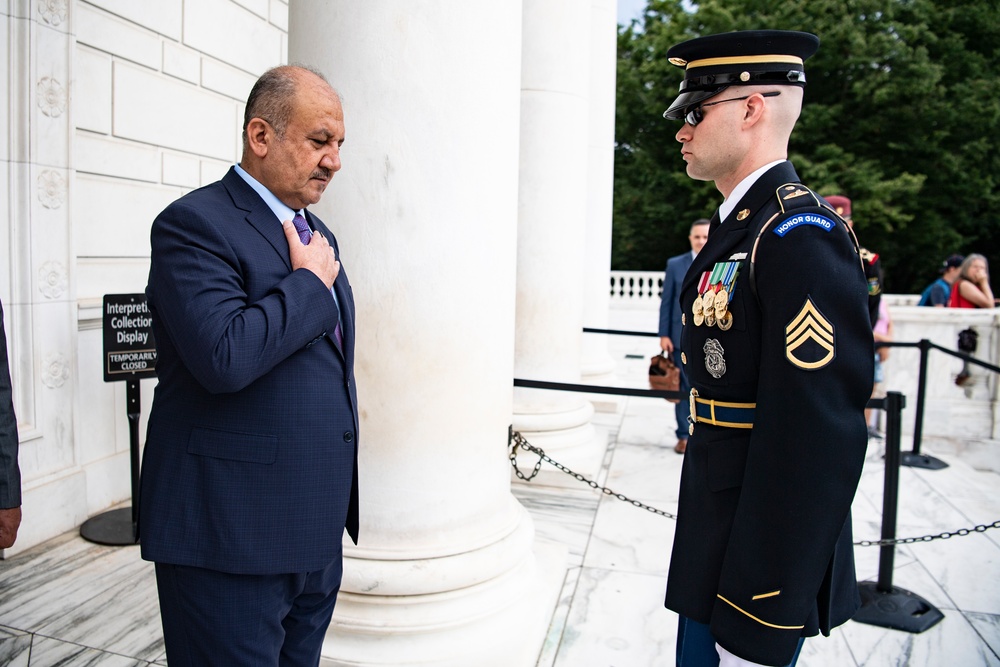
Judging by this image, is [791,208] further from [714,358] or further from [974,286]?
[974,286]

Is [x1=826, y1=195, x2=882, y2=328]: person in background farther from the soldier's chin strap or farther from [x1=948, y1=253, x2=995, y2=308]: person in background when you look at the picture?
the soldier's chin strap

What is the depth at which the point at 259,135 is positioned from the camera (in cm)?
206

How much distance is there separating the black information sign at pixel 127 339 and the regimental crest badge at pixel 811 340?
433cm

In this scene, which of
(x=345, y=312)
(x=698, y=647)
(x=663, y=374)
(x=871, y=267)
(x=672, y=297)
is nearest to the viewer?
(x=698, y=647)

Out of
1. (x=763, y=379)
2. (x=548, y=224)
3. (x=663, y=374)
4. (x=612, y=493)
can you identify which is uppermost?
(x=548, y=224)

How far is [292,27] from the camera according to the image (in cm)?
320

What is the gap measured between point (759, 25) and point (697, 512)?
93.0 ft

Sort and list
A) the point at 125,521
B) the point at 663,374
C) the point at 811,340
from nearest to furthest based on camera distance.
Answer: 1. the point at 811,340
2. the point at 125,521
3. the point at 663,374

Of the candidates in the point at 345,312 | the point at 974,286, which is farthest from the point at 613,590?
the point at 974,286

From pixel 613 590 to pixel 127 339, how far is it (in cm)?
341

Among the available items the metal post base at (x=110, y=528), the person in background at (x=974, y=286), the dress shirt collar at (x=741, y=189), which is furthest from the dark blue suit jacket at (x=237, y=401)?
the person in background at (x=974, y=286)

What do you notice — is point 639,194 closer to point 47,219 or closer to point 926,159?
point 926,159

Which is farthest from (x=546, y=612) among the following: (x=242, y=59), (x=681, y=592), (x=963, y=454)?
(x=963, y=454)

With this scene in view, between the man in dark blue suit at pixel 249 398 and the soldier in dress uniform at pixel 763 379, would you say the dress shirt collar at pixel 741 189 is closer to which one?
the soldier in dress uniform at pixel 763 379
